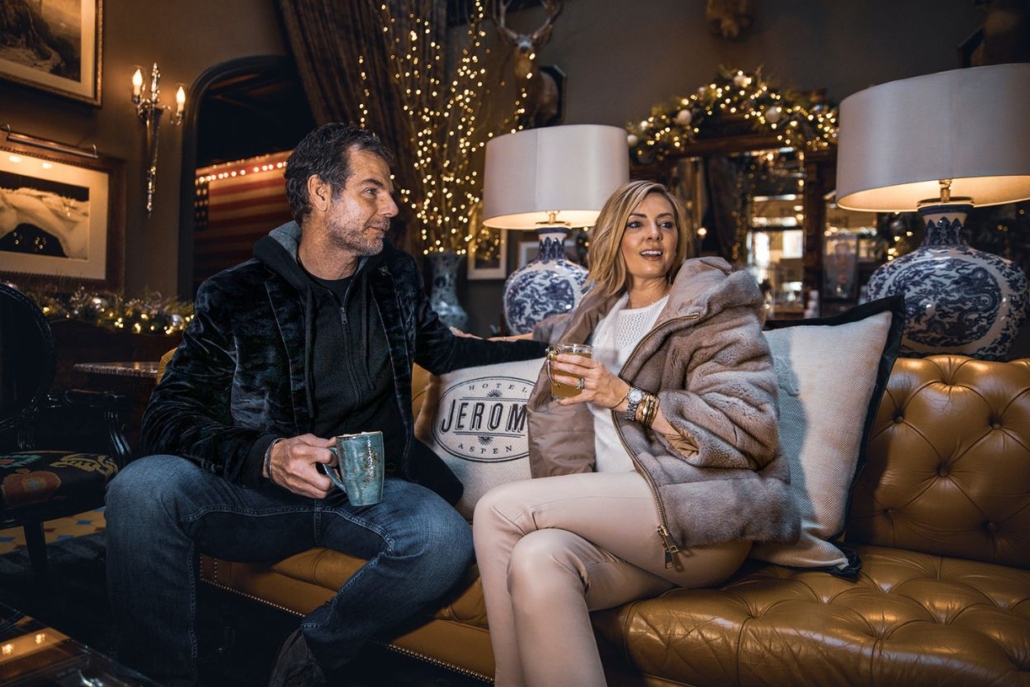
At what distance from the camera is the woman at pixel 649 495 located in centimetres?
117

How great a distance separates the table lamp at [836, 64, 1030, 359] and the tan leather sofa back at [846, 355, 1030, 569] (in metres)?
0.29

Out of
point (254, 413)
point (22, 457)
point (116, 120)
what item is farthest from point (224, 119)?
point (254, 413)

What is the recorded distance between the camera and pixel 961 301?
1.89m

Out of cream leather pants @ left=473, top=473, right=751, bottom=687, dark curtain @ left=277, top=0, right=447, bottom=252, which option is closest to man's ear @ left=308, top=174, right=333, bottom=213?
cream leather pants @ left=473, top=473, right=751, bottom=687

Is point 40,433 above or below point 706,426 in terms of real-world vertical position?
below

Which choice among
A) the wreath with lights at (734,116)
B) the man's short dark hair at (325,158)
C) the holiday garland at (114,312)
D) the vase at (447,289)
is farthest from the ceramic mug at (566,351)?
the wreath with lights at (734,116)

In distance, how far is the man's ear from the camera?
163 centimetres

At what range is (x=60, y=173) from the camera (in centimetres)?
369

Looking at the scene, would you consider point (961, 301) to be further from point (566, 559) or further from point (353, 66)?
point (353, 66)

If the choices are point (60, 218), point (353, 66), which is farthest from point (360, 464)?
point (353, 66)

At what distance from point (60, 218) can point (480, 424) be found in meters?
3.10

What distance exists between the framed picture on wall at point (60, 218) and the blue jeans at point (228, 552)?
2.76 meters

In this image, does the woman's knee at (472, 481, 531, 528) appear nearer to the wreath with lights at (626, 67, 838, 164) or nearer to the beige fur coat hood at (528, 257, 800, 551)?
the beige fur coat hood at (528, 257, 800, 551)

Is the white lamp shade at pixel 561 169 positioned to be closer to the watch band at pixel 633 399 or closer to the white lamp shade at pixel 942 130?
the white lamp shade at pixel 942 130
